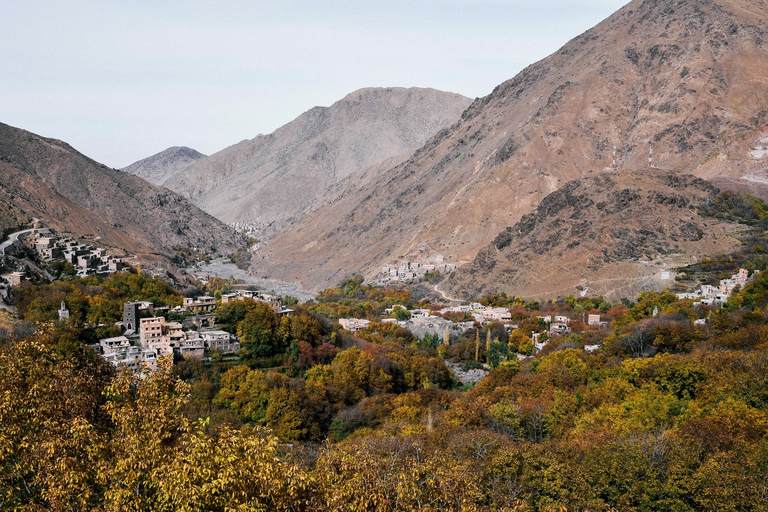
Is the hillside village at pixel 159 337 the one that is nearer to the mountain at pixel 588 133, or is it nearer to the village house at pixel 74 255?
the village house at pixel 74 255

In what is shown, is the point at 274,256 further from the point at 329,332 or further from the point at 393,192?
the point at 329,332

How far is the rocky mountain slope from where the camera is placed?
70625mm

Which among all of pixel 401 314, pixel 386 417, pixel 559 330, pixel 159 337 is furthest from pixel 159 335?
pixel 401 314

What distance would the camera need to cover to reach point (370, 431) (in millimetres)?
31531

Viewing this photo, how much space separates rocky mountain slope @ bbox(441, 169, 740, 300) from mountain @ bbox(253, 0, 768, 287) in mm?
8720

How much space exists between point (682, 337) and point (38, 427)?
38581 mm

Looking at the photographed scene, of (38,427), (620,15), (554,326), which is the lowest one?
(554,326)

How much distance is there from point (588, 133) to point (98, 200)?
315ft

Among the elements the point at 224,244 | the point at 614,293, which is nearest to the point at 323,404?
the point at 614,293

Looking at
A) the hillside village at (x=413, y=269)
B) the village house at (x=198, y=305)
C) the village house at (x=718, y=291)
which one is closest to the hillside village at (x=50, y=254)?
the village house at (x=198, y=305)

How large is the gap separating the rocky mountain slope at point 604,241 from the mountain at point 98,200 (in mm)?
48428

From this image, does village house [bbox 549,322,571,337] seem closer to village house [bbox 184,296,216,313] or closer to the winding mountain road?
village house [bbox 184,296,216,313]

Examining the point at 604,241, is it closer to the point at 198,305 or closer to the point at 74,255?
the point at 198,305

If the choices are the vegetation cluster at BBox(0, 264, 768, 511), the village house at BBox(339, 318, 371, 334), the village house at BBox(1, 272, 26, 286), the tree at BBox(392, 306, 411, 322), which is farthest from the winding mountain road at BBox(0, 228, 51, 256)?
the tree at BBox(392, 306, 411, 322)
